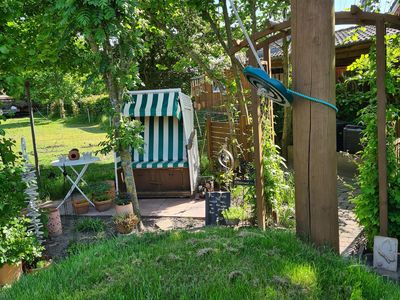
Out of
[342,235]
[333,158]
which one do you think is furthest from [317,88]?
[342,235]

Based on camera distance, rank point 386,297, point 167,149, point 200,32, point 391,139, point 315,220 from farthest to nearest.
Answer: point 200,32, point 167,149, point 391,139, point 315,220, point 386,297

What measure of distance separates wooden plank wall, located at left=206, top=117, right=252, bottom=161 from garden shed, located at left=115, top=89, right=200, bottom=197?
83 centimetres

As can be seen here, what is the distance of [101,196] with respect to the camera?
20.9ft

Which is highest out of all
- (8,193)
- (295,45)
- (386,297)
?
(295,45)

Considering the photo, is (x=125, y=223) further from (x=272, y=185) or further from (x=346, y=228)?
(x=346, y=228)

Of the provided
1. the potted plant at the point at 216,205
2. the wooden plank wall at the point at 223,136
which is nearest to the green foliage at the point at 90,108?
the wooden plank wall at the point at 223,136

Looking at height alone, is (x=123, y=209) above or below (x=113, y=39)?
below

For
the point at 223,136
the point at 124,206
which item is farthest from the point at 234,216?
the point at 223,136

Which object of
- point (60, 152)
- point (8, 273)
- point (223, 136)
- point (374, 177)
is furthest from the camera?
point (60, 152)

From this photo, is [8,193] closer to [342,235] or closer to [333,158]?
[333,158]

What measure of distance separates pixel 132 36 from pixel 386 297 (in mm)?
3977

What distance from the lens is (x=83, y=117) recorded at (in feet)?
77.9

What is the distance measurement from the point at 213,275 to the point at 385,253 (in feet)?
6.51

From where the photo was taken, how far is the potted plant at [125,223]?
4.87m
